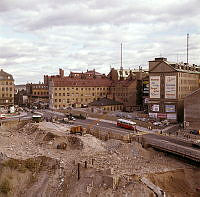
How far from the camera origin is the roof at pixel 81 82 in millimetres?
96000

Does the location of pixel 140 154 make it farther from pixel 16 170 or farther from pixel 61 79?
pixel 61 79

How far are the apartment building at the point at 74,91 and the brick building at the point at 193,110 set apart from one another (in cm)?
4742

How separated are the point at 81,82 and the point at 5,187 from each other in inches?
2628

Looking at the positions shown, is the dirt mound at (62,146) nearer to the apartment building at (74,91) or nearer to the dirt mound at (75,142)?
the dirt mound at (75,142)

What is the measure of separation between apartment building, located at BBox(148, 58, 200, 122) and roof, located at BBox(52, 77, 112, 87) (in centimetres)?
3474

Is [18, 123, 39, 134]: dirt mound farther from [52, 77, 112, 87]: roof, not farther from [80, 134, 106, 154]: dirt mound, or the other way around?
[52, 77, 112, 87]: roof

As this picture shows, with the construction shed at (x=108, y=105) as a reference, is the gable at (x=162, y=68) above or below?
above

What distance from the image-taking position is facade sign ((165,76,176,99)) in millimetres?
65863

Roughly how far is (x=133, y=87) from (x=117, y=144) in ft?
165

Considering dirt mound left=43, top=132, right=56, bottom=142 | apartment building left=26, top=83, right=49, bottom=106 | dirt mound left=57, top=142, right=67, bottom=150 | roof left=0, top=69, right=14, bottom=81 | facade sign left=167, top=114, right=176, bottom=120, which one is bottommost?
dirt mound left=57, top=142, right=67, bottom=150


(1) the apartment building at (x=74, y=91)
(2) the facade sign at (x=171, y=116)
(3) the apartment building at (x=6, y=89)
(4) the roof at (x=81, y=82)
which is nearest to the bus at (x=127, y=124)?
(2) the facade sign at (x=171, y=116)

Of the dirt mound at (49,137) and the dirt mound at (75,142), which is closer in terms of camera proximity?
the dirt mound at (75,142)

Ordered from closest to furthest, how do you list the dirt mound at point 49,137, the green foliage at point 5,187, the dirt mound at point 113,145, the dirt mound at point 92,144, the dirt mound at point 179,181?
the dirt mound at point 179,181 < the green foliage at point 5,187 < the dirt mound at point 92,144 < the dirt mound at point 113,145 < the dirt mound at point 49,137

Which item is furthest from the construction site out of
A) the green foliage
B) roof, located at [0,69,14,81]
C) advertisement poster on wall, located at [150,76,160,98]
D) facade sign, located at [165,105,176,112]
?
roof, located at [0,69,14,81]
